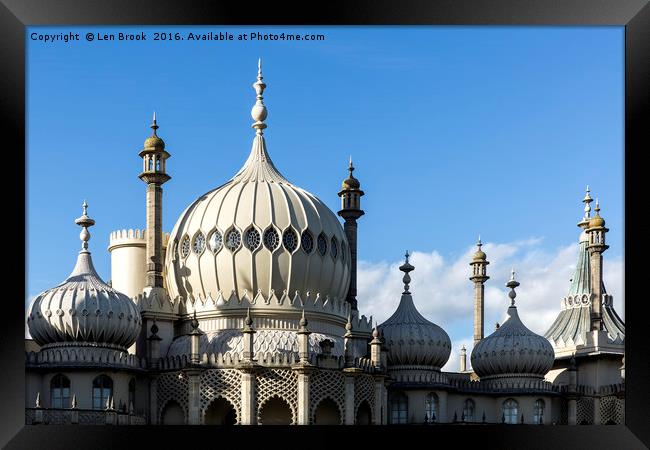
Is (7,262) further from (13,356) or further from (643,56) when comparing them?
(643,56)

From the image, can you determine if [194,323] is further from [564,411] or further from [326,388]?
[564,411]

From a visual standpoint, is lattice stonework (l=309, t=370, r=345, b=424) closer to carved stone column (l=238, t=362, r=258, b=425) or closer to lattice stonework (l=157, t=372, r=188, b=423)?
carved stone column (l=238, t=362, r=258, b=425)

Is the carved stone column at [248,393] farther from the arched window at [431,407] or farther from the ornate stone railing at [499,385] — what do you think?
the ornate stone railing at [499,385]

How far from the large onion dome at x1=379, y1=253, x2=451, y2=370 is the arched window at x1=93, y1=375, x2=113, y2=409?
1032cm

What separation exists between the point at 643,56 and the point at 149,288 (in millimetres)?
23479

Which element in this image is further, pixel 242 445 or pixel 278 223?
pixel 278 223

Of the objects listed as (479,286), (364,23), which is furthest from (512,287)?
(364,23)

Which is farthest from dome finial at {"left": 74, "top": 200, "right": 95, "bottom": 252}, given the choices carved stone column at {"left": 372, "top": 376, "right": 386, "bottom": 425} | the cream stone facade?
carved stone column at {"left": 372, "top": 376, "right": 386, "bottom": 425}

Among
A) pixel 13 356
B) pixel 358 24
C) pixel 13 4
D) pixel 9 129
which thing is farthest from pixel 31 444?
pixel 358 24

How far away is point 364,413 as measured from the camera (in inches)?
1423

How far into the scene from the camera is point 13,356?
51.3ft

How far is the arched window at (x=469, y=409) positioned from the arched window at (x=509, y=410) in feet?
3.32

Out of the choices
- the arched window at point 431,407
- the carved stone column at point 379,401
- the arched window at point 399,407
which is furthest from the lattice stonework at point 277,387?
the arched window at point 431,407

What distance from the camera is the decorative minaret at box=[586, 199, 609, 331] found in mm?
45250
